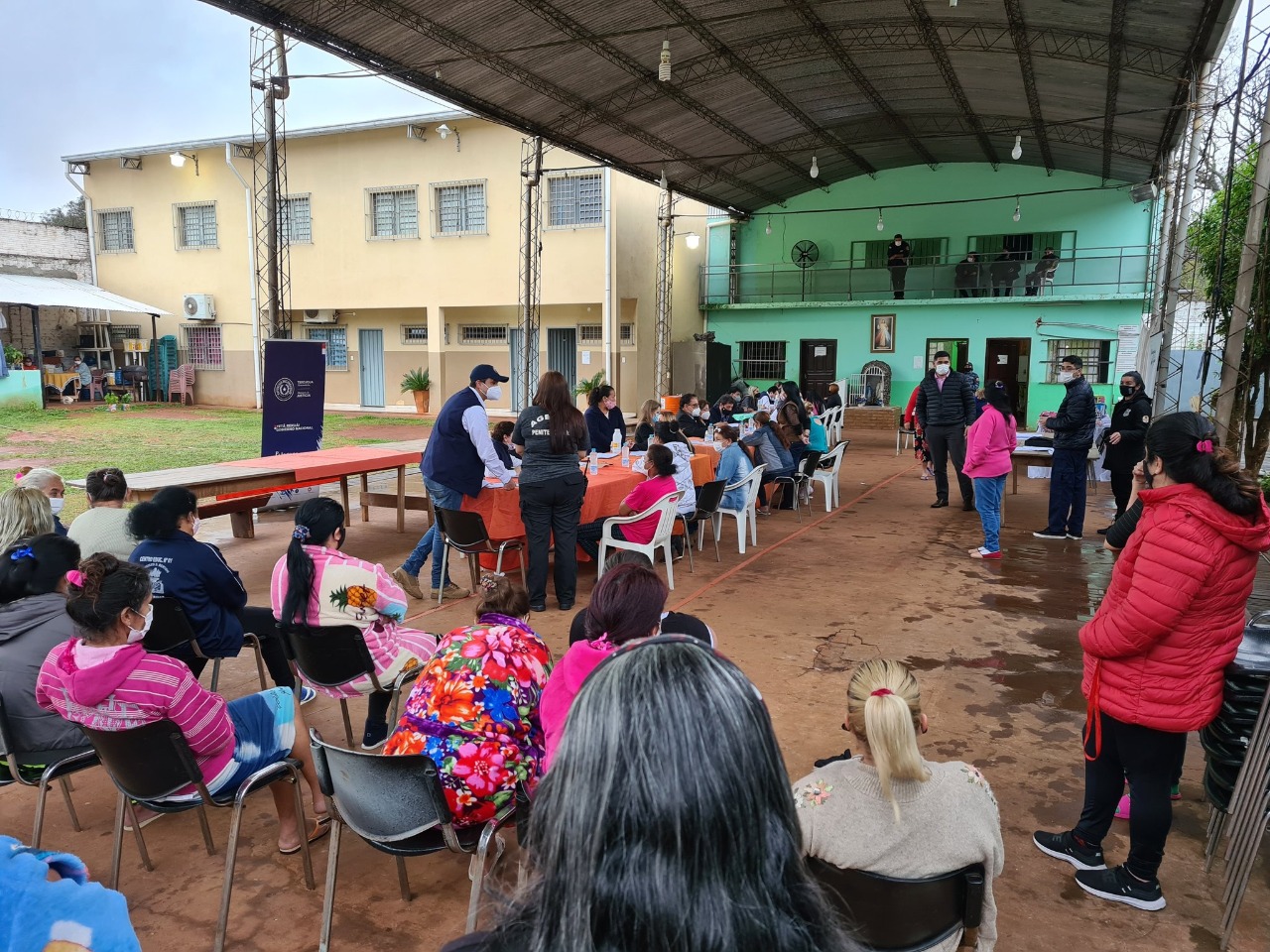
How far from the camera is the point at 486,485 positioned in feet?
19.2

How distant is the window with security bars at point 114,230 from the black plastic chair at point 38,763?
25333 millimetres

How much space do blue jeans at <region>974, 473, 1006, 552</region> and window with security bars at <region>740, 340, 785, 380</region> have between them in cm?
1463

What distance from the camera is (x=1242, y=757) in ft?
8.71

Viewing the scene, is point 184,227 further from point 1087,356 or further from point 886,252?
point 1087,356

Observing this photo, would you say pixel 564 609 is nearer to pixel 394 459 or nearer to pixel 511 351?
pixel 394 459

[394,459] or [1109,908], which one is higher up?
[394,459]

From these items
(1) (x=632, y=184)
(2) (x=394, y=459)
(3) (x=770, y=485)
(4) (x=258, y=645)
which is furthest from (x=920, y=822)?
(1) (x=632, y=184)

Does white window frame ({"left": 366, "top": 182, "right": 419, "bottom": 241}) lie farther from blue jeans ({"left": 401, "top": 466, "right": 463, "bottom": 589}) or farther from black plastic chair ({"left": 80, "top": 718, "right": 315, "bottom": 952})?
black plastic chair ({"left": 80, "top": 718, "right": 315, "bottom": 952})

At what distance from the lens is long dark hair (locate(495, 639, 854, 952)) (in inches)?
30.6

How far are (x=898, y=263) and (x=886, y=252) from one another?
3.83ft

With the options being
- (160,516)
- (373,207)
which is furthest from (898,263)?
(160,516)

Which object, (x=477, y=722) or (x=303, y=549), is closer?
(x=477, y=722)

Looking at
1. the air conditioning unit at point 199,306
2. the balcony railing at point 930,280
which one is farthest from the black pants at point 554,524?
the air conditioning unit at point 199,306

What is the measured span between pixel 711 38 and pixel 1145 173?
11.2 meters
